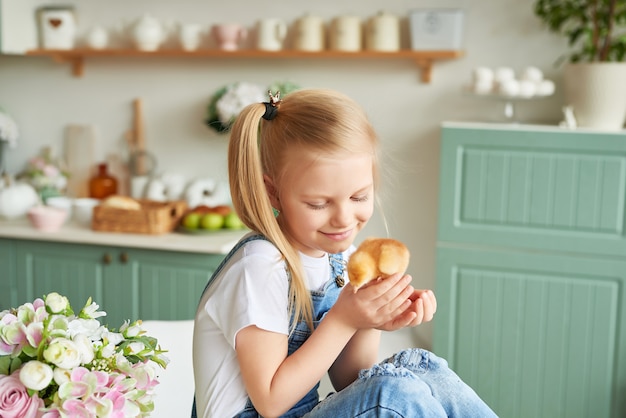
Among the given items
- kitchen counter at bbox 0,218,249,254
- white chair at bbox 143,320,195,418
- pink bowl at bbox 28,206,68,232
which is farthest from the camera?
pink bowl at bbox 28,206,68,232

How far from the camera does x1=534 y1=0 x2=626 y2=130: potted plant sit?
258cm

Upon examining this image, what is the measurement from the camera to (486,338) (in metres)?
2.66

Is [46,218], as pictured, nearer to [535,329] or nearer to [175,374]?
[175,374]

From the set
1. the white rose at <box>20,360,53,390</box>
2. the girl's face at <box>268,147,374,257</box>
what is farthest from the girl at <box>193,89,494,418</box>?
the white rose at <box>20,360,53,390</box>

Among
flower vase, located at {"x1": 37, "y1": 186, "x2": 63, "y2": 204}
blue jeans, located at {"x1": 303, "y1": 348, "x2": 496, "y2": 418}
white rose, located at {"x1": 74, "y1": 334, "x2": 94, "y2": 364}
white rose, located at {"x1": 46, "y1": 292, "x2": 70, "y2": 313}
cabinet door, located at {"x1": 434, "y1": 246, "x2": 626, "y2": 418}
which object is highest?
white rose, located at {"x1": 46, "y1": 292, "x2": 70, "y2": 313}

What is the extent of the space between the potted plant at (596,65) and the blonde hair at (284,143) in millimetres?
1518

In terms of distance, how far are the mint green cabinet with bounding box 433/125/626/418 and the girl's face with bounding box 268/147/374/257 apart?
1.37 m

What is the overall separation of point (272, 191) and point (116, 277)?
1830mm

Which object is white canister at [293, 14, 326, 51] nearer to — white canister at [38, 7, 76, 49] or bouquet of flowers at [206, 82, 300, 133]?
bouquet of flowers at [206, 82, 300, 133]

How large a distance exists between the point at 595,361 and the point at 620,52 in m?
1.00

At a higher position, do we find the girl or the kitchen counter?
the girl

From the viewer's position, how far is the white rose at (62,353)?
3.22 feet

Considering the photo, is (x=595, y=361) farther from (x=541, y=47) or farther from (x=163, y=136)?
(x=163, y=136)

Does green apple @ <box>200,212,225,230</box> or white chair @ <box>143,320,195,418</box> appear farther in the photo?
green apple @ <box>200,212,225,230</box>
